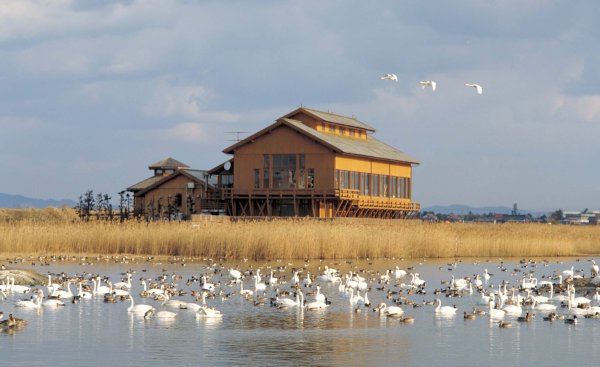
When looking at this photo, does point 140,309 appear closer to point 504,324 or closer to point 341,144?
point 504,324

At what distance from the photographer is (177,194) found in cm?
8612

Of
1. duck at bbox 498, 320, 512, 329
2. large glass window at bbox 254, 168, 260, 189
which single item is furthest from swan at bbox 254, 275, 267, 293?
large glass window at bbox 254, 168, 260, 189

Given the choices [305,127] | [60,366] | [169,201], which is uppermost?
[305,127]

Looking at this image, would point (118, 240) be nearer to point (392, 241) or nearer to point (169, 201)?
point (392, 241)

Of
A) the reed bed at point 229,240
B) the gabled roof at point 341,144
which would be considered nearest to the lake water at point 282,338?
the reed bed at point 229,240

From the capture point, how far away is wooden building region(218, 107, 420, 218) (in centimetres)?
7869

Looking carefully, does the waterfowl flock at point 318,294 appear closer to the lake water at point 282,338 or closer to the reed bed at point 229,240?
the lake water at point 282,338

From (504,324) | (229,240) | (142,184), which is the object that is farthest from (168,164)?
(504,324)

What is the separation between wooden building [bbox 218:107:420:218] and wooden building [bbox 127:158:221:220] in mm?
1913

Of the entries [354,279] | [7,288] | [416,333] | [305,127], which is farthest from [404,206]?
[416,333]

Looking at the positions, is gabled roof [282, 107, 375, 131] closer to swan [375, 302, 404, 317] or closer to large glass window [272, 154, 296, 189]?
large glass window [272, 154, 296, 189]

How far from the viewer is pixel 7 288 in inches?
1522

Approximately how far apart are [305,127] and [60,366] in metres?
58.4

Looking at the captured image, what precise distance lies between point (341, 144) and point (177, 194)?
1350cm
